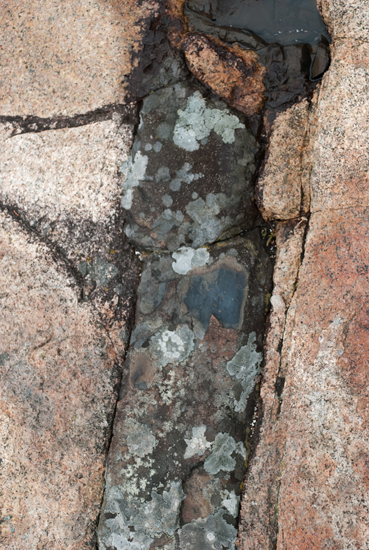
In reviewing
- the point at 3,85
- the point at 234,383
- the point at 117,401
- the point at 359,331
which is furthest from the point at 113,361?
the point at 3,85

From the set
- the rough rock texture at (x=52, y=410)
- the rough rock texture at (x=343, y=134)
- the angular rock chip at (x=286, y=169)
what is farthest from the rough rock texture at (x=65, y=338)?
the rough rock texture at (x=343, y=134)

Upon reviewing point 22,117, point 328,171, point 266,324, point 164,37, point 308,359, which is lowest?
point 308,359

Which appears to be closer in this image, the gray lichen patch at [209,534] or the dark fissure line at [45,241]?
the gray lichen patch at [209,534]

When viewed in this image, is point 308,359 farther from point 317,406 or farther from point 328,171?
point 328,171

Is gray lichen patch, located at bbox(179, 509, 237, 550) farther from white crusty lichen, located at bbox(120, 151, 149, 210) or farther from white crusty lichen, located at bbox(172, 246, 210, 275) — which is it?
white crusty lichen, located at bbox(120, 151, 149, 210)

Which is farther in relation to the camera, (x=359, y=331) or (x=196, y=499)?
(x=196, y=499)

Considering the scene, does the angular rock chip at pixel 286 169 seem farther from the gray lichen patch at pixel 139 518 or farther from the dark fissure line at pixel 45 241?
the gray lichen patch at pixel 139 518

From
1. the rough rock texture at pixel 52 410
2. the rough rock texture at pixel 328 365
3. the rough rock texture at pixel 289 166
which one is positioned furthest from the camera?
the rough rock texture at pixel 52 410
